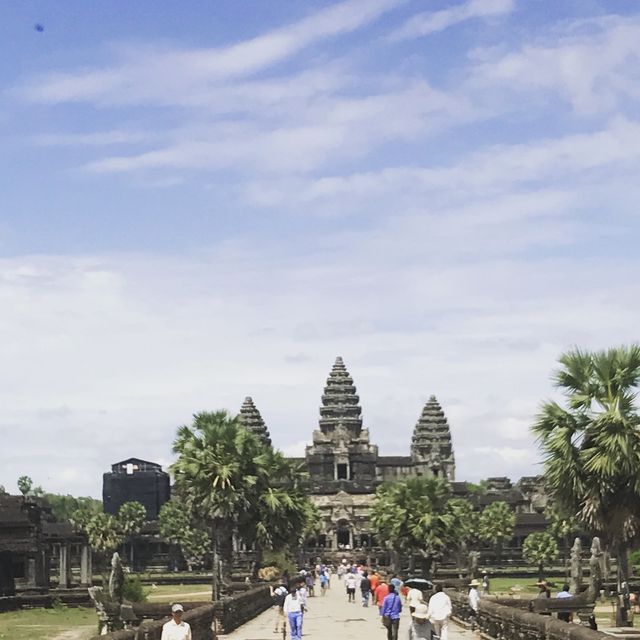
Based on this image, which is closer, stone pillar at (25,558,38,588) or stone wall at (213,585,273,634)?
stone wall at (213,585,273,634)

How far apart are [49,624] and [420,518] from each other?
27766 millimetres

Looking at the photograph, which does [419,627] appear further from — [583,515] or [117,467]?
[117,467]

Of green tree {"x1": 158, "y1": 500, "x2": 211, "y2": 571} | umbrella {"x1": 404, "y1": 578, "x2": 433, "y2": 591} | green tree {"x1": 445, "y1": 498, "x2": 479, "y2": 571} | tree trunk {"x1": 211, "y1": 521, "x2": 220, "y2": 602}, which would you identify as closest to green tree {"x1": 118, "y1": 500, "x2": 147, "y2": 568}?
green tree {"x1": 158, "y1": 500, "x2": 211, "y2": 571}

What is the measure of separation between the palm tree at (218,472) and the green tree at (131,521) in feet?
270

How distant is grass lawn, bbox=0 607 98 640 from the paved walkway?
5.48 m

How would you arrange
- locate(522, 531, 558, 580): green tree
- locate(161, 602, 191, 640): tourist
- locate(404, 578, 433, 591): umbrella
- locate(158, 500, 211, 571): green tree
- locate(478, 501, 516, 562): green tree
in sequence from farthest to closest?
locate(158, 500, 211, 571): green tree → locate(478, 501, 516, 562): green tree → locate(522, 531, 558, 580): green tree → locate(404, 578, 433, 591): umbrella → locate(161, 602, 191, 640): tourist

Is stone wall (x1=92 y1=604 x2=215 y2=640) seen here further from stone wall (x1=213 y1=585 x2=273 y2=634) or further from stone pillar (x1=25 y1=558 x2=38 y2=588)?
stone pillar (x1=25 y1=558 x2=38 y2=588)

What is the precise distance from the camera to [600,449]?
36.7 m

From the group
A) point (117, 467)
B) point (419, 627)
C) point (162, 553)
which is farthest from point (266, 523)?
point (117, 467)

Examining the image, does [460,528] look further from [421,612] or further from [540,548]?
[421,612]

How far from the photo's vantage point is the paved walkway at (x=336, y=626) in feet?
123

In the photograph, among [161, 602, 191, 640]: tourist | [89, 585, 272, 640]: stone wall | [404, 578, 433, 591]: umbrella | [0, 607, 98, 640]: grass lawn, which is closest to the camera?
[161, 602, 191, 640]: tourist

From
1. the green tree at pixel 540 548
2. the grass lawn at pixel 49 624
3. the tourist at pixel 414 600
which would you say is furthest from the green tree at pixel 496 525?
the tourist at pixel 414 600

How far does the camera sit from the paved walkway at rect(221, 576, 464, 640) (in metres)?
37.3
